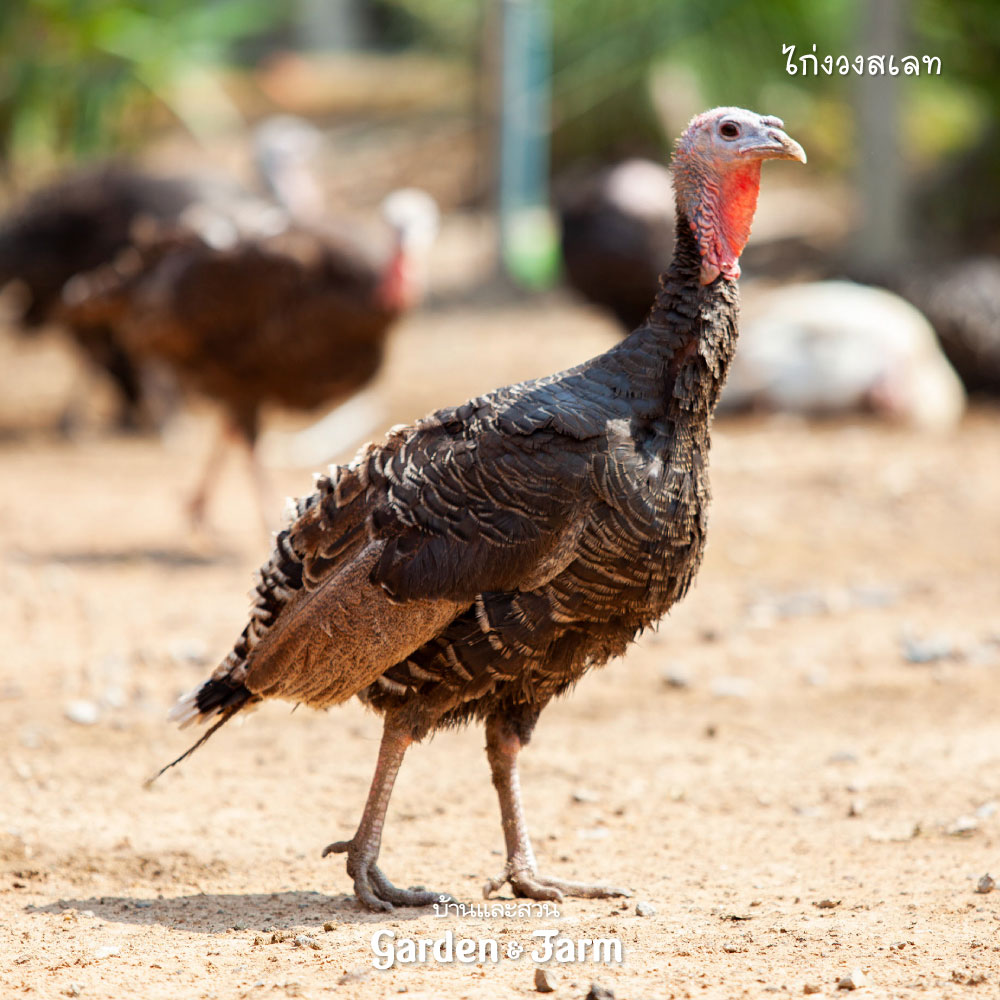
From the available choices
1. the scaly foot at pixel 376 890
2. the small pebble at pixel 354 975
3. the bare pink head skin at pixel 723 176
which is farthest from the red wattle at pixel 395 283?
the small pebble at pixel 354 975

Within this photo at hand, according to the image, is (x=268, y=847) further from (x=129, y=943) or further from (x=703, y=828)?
(x=703, y=828)

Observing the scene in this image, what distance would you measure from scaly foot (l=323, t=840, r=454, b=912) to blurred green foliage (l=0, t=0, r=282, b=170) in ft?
38.4

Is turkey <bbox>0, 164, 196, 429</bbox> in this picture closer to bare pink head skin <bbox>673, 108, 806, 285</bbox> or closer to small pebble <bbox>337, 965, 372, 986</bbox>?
bare pink head skin <bbox>673, 108, 806, 285</bbox>

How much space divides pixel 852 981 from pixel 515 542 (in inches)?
52.6

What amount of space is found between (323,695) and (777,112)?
1420cm

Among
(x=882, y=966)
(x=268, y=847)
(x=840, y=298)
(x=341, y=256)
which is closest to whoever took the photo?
(x=882, y=966)

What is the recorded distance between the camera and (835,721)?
579cm

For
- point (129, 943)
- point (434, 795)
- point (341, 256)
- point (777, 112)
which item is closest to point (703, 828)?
point (434, 795)

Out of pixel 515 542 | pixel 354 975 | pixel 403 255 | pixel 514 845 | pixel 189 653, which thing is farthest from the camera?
pixel 403 255

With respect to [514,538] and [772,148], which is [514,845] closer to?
[514,538]

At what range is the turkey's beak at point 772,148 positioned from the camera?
3.99 metres

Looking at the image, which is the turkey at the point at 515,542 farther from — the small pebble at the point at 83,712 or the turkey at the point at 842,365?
the turkey at the point at 842,365

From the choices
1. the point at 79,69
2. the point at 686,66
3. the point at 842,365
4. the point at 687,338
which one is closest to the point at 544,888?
the point at 687,338

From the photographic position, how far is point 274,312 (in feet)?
27.0
